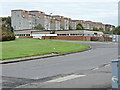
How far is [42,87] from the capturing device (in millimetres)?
7938

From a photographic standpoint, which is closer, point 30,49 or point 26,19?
point 30,49

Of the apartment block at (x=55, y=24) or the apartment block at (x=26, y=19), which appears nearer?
the apartment block at (x=26, y=19)

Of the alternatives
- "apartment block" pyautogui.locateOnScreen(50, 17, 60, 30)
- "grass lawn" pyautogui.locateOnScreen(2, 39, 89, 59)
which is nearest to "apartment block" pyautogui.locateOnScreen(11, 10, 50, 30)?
"apartment block" pyautogui.locateOnScreen(50, 17, 60, 30)

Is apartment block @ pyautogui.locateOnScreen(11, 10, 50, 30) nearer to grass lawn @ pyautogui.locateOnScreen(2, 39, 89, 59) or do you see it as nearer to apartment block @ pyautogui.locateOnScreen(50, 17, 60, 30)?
apartment block @ pyautogui.locateOnScreen(50, 17, 60, 30)

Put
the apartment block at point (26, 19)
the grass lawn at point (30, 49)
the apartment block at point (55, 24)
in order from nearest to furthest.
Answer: the grass lawn at point (30, 49) < the apartment block at point (26, 19) < the apartment block at point (55, 24)

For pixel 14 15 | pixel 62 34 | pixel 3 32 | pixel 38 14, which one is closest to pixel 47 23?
pixel 38 14

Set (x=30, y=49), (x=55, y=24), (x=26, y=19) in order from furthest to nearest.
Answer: (x=55, y=24)
(x=26, y=19)
(x=30, y=49)

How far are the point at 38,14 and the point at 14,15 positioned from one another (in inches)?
1123

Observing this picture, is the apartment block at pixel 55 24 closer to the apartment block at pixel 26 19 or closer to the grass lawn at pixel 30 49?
the apartment block at pixel 26 19

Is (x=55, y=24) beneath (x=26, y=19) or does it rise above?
beneath

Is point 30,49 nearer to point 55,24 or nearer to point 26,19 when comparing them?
point 26,19

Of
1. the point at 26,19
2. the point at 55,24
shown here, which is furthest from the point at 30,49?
the point at 55,24

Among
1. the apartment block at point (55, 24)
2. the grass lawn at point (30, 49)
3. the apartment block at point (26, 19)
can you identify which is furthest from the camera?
the apartment block at point (55, 24)

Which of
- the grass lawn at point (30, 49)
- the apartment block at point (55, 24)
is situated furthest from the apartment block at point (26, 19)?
the grass lawn at point (30, 49)
